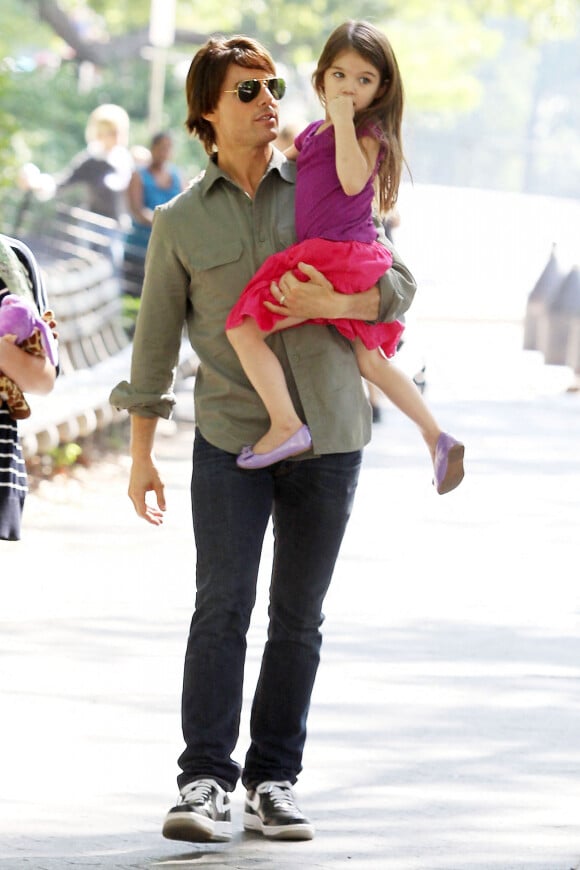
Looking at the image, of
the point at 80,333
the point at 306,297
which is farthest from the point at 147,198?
the point at 306,297

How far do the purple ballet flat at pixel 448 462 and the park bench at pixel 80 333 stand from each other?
5.08 meters

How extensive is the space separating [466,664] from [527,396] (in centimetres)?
1023

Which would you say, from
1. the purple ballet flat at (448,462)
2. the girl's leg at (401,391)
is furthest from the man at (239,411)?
the purple ballet flat at (448,462)

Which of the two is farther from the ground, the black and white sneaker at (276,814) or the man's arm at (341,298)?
the man's arm at (341,298)

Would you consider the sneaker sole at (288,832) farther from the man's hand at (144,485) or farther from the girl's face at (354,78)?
the girl's face at (354,78)

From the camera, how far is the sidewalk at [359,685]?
4.88 metres

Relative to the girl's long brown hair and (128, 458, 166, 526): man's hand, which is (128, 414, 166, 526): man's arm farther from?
the girl's long brown hair

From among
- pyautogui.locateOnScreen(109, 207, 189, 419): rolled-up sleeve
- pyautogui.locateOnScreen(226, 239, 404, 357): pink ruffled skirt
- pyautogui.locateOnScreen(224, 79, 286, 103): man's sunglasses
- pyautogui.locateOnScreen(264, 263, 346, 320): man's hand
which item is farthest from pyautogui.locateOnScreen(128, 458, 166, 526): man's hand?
pyautogui.locateOnScreen(224, 79, 286, 103): man's sunglasses

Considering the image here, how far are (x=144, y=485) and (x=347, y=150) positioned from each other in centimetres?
99

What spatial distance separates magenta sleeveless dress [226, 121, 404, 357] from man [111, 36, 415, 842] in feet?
0.12

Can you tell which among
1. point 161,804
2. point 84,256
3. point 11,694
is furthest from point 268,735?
point 84,256

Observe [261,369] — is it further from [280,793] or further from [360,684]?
[360,684]

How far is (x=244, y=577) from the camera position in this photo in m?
4.74

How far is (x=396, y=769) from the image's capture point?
5.56 m
